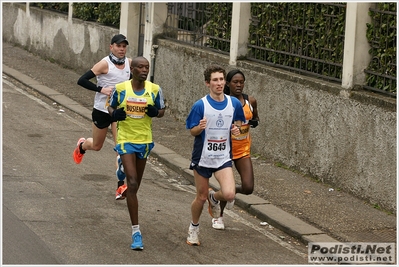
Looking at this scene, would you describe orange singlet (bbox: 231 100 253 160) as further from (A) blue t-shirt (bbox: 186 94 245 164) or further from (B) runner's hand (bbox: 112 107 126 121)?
(B) runner's hand (bbox: 112 107 126 121)

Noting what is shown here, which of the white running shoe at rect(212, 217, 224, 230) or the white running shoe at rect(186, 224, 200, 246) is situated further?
the white running shoe at rect(212, 217, 224, 230)

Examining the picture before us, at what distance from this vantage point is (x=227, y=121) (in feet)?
26.7

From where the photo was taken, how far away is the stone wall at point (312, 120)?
391 inches

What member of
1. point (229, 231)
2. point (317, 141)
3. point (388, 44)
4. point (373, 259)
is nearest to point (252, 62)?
point (317, 141)

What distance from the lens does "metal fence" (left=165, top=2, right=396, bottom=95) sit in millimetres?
11211

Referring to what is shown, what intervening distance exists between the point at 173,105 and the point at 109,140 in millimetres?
2154

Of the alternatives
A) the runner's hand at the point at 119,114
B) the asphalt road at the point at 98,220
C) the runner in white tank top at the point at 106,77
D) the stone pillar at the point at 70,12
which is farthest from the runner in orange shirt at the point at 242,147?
the stone pillar at the point at 70,12

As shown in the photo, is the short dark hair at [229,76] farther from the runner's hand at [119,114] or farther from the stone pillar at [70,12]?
the stone pillar at [70,12]

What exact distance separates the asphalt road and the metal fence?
241 cm

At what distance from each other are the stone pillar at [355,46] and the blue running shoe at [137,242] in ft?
12.8

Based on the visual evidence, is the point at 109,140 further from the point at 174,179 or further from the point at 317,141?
the point at 317,141

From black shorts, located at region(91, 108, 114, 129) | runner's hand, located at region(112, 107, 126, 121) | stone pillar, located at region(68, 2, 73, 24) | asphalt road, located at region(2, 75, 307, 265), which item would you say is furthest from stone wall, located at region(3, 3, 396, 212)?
stone pillar, located at region(68, 2, 73, 24)

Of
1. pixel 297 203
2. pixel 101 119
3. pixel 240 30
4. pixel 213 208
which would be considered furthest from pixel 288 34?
pixel 213 208

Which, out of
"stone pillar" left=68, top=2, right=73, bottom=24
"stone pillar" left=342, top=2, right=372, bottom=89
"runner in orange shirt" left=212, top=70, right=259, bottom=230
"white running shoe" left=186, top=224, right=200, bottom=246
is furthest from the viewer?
"stone pillar" left=68, top=2, right=73, bottom=24
